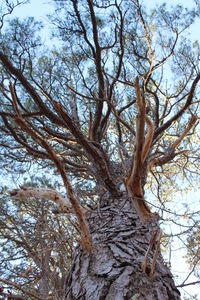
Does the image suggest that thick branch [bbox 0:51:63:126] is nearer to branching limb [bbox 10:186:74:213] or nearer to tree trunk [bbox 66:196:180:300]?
branching limb [bbox 10:186:74:213]

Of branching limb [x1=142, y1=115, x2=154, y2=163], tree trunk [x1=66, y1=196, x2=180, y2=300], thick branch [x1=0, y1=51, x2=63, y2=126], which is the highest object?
thick branch [x1=0, y1=51, x2=63, y2=126]

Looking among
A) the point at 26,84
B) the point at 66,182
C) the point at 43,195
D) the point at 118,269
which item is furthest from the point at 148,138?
the point at 26,84

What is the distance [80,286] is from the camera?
1.30 metres

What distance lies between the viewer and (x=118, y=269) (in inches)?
51.9

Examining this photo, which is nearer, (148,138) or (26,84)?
(148,138)

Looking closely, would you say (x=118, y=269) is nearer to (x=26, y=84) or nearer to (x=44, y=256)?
(x=44, y=256)

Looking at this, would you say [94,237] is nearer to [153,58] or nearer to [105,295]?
[105,295]

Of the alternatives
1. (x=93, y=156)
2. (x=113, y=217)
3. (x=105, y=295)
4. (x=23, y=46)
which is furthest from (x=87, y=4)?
(x=105, y=295)

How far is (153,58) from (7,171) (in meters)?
2.21

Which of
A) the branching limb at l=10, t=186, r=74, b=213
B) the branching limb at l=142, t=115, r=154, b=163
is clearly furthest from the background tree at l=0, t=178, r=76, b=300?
the branching limb at l=142, t=115, r=154, b=163

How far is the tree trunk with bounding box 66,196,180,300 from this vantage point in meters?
1.19

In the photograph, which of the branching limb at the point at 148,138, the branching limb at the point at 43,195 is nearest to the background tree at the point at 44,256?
the branching limb at the point at 43,195

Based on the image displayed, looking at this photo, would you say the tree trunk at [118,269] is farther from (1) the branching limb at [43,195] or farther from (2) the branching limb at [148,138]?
(2) the branching limb at [148,138]

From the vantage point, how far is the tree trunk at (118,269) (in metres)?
1.19
